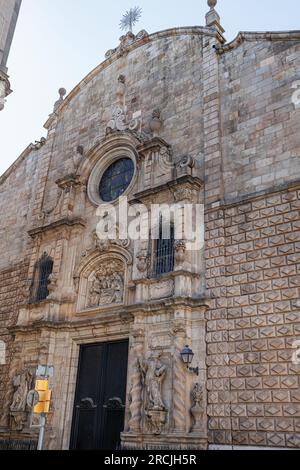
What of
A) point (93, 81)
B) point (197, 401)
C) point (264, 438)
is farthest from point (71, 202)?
point (264, 438)

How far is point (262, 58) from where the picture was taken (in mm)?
12062

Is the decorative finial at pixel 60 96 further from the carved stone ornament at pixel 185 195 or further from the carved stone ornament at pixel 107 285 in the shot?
the carved stone ornament at pixel 185 195

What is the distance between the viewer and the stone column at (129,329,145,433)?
34.7 ft

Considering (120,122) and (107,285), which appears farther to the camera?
(120,122)

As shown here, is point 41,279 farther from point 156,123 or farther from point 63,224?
point 156,123

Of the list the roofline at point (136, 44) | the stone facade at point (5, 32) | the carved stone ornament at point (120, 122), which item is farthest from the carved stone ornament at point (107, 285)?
the roofline at point (136, 44)

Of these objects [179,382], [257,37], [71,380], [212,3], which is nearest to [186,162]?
[257,37]

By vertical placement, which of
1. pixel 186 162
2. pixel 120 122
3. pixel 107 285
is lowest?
pixel 107 285

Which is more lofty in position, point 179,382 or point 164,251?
point 164,251

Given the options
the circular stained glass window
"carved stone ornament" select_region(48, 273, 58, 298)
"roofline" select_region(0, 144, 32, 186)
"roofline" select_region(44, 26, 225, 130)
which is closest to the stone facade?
the circular stained glass window

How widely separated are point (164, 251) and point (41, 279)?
4930 millimetres

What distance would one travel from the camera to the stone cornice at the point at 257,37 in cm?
1154

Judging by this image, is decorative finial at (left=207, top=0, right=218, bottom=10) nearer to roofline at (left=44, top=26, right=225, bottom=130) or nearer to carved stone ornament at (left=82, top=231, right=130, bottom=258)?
roofline at (left=44, top=26, right=225, bottom=130)

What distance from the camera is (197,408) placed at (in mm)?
9820
